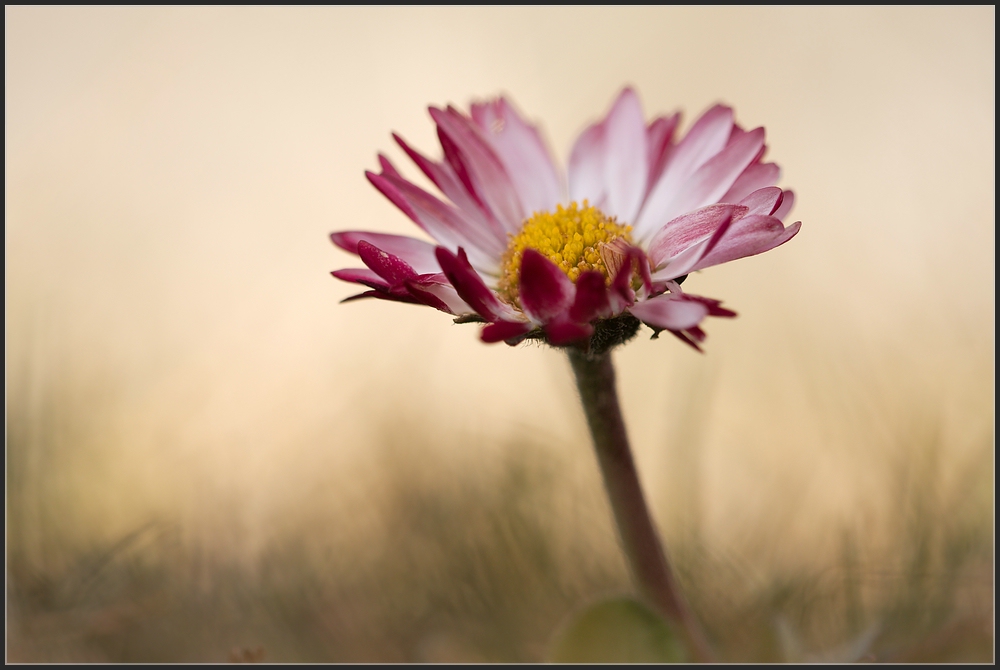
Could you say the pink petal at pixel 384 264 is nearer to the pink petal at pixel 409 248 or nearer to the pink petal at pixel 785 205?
the pink petal at pixel 409 248

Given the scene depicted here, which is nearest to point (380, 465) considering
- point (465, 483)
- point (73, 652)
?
point (465, 483)

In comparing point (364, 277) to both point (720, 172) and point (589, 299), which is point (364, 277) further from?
point (720, 172)

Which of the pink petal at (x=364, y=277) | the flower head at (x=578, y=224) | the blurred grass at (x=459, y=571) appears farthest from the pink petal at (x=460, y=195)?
the blurred grass at (x=459, y=571)

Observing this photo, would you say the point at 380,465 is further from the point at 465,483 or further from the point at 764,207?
the point at 764,207

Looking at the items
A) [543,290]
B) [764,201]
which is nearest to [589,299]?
[543,290]

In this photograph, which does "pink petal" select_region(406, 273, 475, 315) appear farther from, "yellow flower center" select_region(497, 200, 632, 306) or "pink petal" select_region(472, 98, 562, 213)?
"pink petal" select_region(472, 98, 562, 213)

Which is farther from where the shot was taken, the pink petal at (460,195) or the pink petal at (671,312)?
the pink petal at (460,195)
